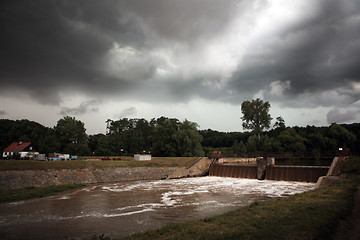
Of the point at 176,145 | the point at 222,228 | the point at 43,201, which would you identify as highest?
the point at 176,145

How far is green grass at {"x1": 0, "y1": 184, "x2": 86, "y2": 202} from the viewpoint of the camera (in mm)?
24469

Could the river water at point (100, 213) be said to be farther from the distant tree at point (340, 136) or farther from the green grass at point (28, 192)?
the distant tree at point (340, 136)

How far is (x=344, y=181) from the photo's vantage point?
21734 mm

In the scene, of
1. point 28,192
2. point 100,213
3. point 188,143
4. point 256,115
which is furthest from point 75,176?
point 256,115

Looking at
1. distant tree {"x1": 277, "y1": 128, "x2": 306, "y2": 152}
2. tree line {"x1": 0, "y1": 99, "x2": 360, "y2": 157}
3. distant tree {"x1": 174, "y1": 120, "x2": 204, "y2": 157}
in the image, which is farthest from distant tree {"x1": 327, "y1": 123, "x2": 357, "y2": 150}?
distant tree {"x1": 174, "y1": 120, "x2": 204, "y2": 157}

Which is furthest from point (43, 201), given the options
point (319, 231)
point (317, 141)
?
point (317, 141)

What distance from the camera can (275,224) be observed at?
33.4 ft

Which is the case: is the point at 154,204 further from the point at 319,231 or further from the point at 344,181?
the point at 344,181

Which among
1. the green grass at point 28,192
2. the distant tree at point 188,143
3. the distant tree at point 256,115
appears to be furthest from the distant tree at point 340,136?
the green grass at point 28,192

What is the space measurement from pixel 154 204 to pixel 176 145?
145 feet

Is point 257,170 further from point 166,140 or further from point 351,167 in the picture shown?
point 166,140

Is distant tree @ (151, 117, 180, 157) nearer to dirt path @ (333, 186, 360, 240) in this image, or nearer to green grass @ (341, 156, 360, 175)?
green grass @ (341, 156, 360, 175)

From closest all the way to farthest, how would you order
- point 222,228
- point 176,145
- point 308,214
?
1. point 222,228
2. point 308,214
3. point 176,145

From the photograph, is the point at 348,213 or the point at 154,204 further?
the point at 154,204
